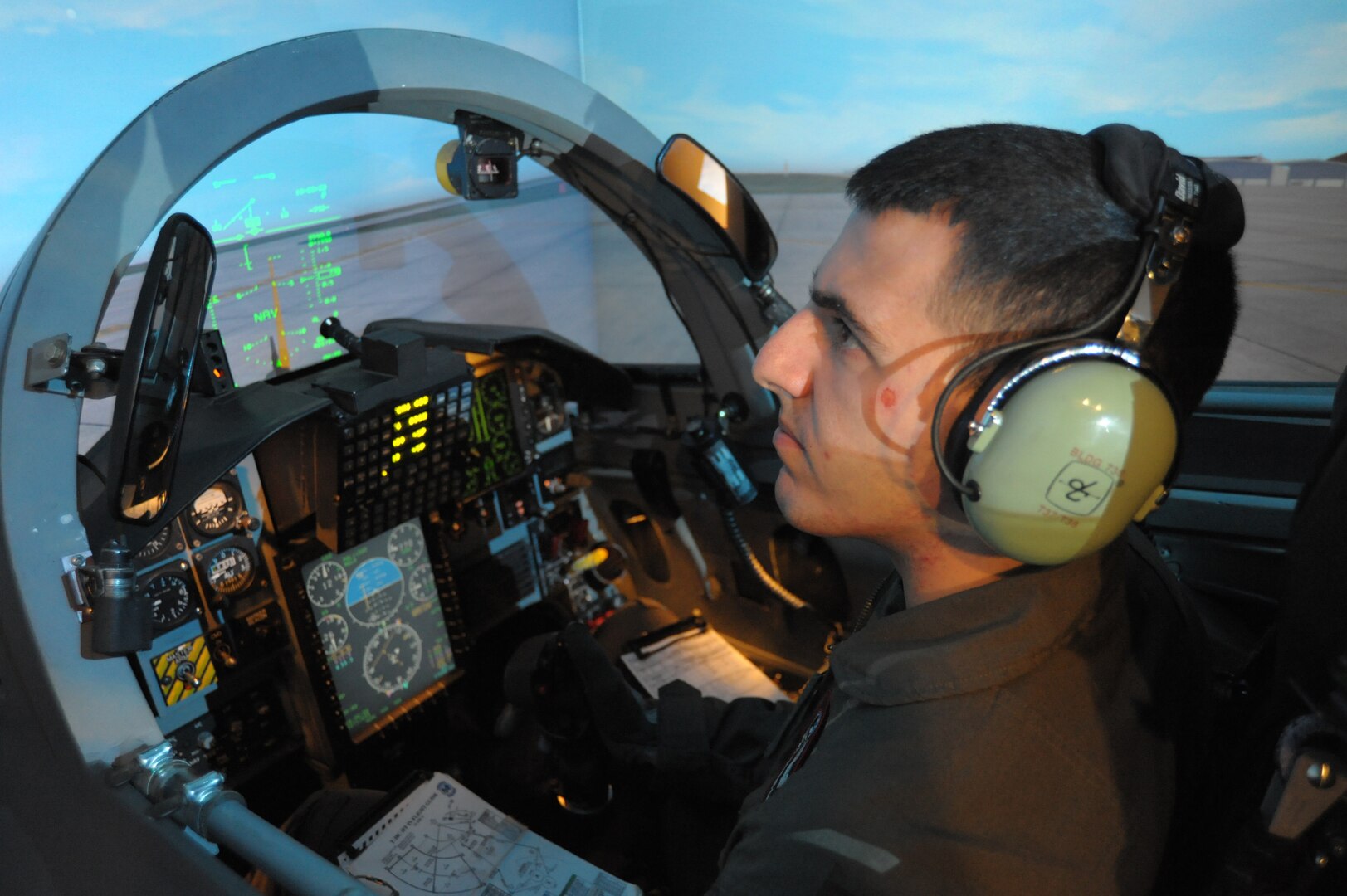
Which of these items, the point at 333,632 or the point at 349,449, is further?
the point at 333,632

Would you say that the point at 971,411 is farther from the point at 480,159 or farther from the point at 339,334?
the point at 339,334

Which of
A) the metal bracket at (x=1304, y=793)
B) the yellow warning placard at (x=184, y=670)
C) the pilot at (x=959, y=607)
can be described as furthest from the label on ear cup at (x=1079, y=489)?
the yellow warning placard at (x=184, y=670)

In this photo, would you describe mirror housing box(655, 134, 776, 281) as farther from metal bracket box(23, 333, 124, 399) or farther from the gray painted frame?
metal bracket box(23, 333, 124, 399)

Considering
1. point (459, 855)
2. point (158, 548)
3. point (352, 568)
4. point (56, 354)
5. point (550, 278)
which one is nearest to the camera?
point (56, 354)

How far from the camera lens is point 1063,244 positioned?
724 mm

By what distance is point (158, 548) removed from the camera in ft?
4.30

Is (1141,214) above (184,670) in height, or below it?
above

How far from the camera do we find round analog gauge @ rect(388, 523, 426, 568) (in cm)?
174

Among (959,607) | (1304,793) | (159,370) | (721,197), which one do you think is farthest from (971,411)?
(721,197)

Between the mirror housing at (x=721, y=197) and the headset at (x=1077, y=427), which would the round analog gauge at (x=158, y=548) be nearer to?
the mirror housing at (x=721, y=197)

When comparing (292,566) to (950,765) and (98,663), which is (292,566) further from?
(950,765)

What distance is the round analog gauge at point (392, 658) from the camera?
5.57 feet

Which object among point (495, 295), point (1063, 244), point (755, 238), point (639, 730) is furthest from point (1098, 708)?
point (495, 295)

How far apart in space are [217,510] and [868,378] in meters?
1.16
